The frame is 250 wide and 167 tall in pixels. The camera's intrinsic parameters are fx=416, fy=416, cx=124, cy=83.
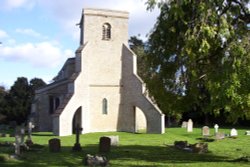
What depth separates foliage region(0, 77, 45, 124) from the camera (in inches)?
2571

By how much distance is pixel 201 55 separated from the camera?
16.3 m

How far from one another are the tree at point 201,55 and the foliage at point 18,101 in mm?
49954

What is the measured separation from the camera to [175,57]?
17281 mm

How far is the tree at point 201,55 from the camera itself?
14.7 m

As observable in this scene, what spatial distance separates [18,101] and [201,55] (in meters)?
53.9

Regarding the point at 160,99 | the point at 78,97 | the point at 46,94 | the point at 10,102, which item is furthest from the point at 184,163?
the point at 10,102

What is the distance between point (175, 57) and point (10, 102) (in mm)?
52920

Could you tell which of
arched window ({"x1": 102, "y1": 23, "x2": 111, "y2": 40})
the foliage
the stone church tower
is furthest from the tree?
the foliage

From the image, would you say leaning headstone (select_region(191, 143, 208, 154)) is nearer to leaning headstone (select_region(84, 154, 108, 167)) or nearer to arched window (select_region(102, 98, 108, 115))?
leaning headstone (select_region(84, 154, 108, 167))

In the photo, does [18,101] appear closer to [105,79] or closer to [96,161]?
[105,79]

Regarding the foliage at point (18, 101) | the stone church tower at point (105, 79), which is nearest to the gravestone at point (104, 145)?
the stone church tower at point (105, 79)

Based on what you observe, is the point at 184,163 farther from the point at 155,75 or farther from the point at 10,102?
the point at 10,102

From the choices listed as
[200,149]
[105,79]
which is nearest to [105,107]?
[105,79]

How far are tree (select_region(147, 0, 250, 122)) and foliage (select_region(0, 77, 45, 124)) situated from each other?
4995 centimetres
